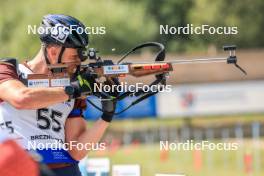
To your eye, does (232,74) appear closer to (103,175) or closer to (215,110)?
(215,110)

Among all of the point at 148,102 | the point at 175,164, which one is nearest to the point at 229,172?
the point at 175,164

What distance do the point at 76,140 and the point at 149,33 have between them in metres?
35.1

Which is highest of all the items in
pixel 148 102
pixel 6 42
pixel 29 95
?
pixel 6 42

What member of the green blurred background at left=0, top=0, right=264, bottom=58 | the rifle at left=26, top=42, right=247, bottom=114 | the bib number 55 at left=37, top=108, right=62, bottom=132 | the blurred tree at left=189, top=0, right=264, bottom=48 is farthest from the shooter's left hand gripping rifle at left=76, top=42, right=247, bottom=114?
the blurred tree at left=189, top=0, right=264, bottom=48

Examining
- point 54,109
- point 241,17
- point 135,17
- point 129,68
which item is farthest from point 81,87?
point 135,17

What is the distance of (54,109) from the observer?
5.17 m

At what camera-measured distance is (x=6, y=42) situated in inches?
1505

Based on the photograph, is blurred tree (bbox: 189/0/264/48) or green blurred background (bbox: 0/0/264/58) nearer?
green blurred background (bbox: 0/0/264/58)

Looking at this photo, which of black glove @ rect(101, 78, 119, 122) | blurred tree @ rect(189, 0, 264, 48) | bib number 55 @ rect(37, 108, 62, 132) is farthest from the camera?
blurred tree @ rect(189, 0, 264, 48)

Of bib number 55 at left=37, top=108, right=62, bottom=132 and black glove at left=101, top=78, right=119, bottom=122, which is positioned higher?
black glove at left=101, top=78, right=119, bottom=122

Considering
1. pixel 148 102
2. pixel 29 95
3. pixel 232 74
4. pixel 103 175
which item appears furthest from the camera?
pixel 232 74

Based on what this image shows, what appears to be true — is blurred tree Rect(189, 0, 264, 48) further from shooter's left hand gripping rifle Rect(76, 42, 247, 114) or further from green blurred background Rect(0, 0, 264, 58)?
shooter's left hand gripping rifle Rect(76, 42, 247, 114)

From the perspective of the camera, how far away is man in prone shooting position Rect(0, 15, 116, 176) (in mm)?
4984

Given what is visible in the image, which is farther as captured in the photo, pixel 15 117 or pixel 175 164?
pixel 175 164
